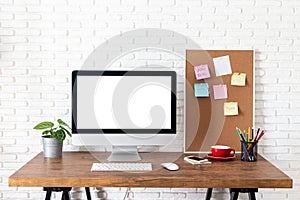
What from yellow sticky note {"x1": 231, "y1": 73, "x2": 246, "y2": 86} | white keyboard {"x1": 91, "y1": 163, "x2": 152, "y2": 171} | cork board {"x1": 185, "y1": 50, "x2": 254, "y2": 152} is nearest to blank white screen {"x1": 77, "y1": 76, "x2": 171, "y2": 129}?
white keyboard {"x1": 91, "y1": 163, "x2": 152, "y2": 171}

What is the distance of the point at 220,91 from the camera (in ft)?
10.3

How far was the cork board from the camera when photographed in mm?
3125

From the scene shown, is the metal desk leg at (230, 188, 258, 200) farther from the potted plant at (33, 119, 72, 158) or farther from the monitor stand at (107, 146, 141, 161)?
the potted plant at (33, 119, 72, 158)

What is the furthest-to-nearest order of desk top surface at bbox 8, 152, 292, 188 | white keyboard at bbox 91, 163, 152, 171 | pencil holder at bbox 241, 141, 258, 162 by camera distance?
pencil holder at bbox 241, 141, 258, 162
white keyboard at bbox 91, 163, 152, 171
desk top surface at bbox 8, 152, 292, 188

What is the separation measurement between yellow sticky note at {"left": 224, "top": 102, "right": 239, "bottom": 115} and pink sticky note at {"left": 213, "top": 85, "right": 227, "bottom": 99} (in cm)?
5

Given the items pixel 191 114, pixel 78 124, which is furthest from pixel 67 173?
pixel 191 114

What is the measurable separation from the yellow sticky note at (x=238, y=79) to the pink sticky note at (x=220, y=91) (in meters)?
0.07

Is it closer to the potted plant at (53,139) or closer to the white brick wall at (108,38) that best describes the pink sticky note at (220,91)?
the white brick wall at (108,38)

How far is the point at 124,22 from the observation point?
3.12 metres

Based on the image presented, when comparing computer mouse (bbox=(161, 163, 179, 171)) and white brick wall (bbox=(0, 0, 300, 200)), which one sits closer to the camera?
computer mouse (bbox=(161, 163, 179, 171))

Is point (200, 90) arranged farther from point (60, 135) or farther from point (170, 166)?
point (60, 135)

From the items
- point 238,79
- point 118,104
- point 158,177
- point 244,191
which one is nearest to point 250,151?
point 244,191

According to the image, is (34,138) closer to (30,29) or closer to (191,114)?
(30,29)

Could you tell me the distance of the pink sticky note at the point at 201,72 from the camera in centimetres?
311
